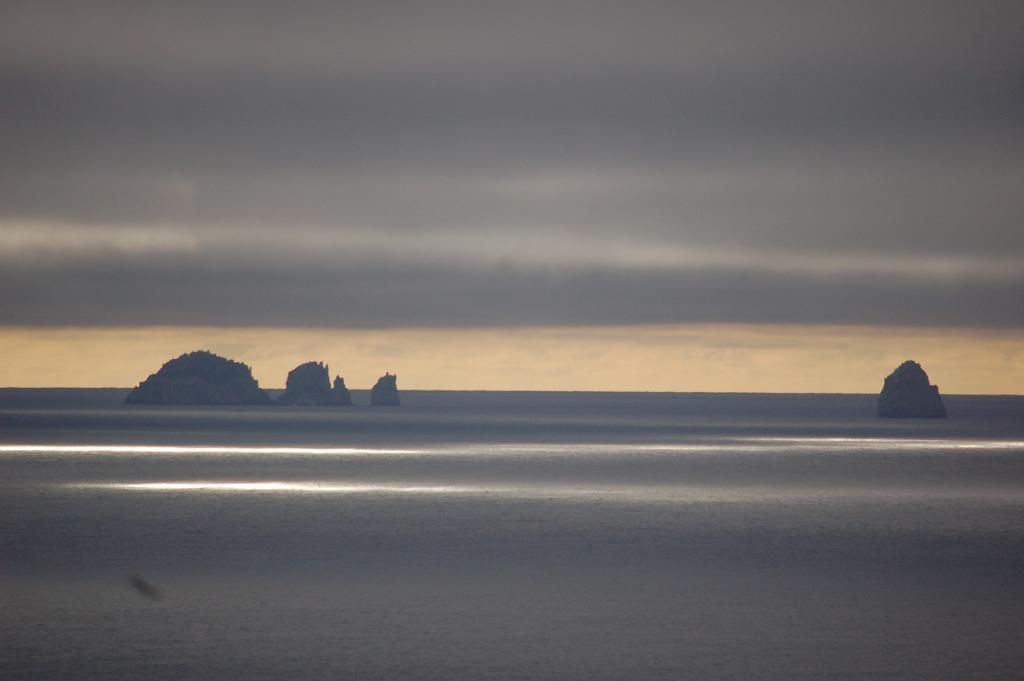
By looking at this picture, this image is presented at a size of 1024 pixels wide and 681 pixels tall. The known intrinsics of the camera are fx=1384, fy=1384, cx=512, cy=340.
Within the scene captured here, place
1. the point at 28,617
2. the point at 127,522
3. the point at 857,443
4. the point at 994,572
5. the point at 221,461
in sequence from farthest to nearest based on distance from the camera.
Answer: the point at 857,443
the point at 221,461
the point at 127,522
the point at 994,572
the point at 28,617

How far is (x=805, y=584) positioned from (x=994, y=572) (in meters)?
9.06

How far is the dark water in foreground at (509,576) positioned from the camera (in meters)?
35.5

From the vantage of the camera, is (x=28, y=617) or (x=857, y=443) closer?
(x=28, y=617)

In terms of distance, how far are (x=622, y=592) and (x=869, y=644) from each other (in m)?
11.4

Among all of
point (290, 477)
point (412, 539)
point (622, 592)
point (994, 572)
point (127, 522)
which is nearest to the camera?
point (622, 592)

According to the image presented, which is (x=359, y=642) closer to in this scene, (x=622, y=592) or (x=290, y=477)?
(x=622, y=592)

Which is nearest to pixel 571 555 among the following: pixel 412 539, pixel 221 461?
pixel 412 539

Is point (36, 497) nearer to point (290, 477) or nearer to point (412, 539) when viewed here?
point (290, 477)

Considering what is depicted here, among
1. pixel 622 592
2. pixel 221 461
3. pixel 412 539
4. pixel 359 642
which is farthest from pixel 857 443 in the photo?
pixel 359 642

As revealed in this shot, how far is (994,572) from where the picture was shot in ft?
178

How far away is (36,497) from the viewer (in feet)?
293

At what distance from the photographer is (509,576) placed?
51.6 m

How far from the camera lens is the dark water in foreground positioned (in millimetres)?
35500

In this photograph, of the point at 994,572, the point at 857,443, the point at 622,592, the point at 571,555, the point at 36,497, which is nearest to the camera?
the point at 622,592
